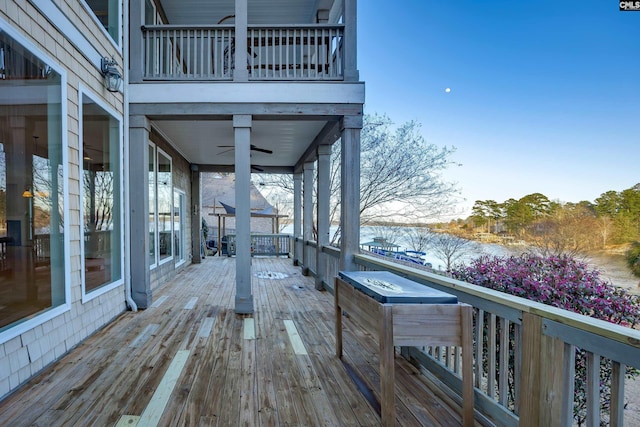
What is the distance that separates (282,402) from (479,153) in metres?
17.1

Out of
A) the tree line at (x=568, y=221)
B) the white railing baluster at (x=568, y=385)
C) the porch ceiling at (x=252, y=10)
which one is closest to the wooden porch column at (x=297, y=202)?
the porch ceiling at (x=252, y=10)

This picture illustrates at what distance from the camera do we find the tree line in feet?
26.2

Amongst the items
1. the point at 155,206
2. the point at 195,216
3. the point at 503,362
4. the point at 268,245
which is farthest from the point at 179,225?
the point at 503,362

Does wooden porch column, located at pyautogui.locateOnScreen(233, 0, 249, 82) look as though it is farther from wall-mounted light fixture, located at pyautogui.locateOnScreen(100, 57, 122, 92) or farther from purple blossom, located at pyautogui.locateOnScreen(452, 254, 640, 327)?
purple blossom, located at pyautogui.locateOnScreen(452, 254, 640, 327)

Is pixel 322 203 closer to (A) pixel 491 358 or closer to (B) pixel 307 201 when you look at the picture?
(B) pixel 307 201

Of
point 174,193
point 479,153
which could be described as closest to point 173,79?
point 174,193

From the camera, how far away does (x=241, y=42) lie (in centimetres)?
418

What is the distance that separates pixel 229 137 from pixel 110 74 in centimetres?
255

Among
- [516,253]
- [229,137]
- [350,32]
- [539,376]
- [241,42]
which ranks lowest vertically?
[516,253]

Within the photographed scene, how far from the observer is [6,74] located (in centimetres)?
226

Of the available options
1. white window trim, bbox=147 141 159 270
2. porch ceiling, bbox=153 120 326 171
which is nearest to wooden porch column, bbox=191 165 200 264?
porch ceiling, bbox=153 120 326 171

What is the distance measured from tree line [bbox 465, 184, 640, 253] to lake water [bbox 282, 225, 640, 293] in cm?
48

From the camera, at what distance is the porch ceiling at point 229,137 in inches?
201

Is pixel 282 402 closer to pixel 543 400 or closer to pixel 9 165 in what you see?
pixel 543 400
